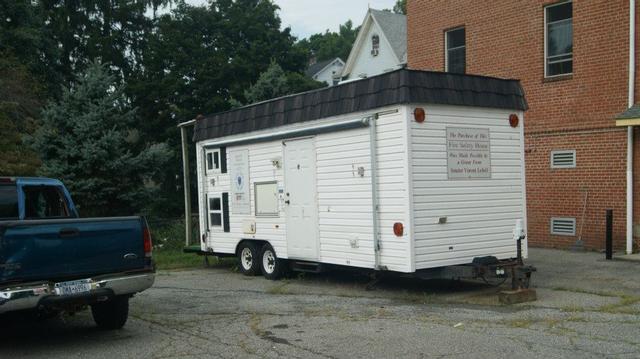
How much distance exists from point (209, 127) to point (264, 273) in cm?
345

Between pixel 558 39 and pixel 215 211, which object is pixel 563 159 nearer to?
pixel 558 39

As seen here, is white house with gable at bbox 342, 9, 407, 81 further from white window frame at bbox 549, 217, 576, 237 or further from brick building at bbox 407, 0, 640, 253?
white window frame at bbox 549, 217, 576, 237

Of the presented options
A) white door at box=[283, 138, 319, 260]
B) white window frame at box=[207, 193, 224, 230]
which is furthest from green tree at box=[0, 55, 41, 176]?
white door at box=[283, 138, 319, 260]

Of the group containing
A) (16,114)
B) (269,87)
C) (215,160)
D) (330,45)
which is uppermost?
(330,45)

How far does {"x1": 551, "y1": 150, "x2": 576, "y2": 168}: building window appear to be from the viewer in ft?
50.1

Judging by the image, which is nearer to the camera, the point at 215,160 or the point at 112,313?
the point at 112,313

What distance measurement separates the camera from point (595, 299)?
9.34 m

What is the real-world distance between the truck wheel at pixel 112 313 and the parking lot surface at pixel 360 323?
138 mm

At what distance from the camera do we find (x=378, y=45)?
38.0m

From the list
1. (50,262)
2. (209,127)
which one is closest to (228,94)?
(209,127)

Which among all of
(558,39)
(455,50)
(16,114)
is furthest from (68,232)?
(16,114)

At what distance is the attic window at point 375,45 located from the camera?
37969 millimetres

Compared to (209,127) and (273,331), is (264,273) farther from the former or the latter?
(273,331)

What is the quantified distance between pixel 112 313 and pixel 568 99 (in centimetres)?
1144
